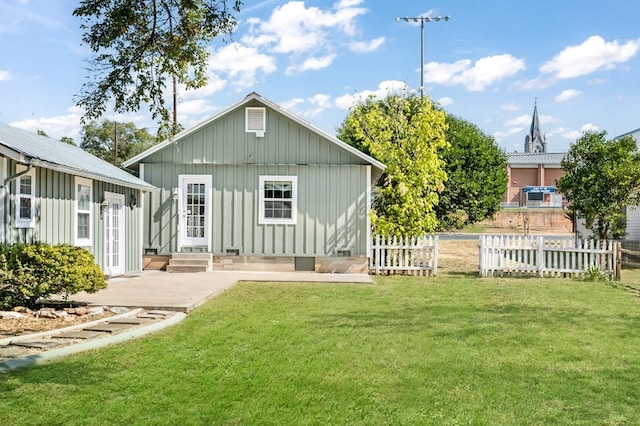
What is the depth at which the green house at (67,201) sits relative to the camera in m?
9.45

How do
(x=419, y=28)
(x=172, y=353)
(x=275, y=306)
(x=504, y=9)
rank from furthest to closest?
(x=419, y=28) → (x=504, y=9) → (x=275, y=306) → (x=172, y=353)

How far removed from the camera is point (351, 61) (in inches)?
634

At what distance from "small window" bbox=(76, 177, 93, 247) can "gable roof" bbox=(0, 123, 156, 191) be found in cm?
40

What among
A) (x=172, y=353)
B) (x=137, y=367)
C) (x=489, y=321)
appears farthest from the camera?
(x=489, y=321)

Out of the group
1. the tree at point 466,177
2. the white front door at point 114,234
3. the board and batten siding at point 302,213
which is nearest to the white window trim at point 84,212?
the white front door at point 114,234

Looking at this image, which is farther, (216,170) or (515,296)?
(216,170)

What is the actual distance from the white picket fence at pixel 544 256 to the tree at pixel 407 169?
70.5 inches

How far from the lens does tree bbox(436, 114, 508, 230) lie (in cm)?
2741

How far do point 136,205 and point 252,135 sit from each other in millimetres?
3769

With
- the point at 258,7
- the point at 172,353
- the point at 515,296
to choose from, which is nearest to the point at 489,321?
the point at 515,296

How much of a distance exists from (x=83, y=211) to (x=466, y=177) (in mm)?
20065

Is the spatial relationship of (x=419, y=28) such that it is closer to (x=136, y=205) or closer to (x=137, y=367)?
(x=136, y=205)

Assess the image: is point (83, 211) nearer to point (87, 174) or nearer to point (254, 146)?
point (87, 174)

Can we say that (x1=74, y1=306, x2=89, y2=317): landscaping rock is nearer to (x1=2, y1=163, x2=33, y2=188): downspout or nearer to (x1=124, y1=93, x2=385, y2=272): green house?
(x1=2, y1=163, x2=33, y2=188): downspout
